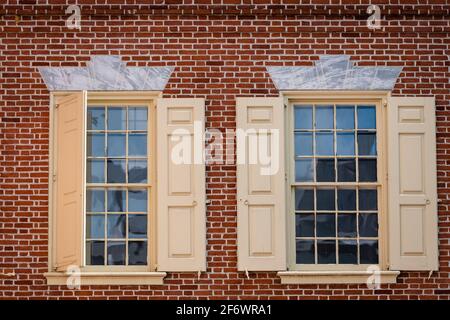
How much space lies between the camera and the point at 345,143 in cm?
1145

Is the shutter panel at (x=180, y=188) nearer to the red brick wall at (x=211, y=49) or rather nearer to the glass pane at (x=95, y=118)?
the red brick wall at (x=211, y=49)

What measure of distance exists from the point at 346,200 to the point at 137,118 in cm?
256

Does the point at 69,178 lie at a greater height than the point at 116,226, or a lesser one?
greater

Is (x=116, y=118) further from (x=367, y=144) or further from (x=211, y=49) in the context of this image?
(x=367, y=144)

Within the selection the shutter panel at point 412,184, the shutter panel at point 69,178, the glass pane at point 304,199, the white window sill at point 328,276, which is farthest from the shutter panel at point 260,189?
the shutter panel at point 69,178

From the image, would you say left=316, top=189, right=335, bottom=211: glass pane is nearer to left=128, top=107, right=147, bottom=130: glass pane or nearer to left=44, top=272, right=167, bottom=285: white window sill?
left=44, top=272, right=167, bottom=285: white window sill

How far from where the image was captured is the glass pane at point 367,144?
11.4 meters

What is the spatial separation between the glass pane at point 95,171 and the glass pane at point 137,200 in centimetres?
37

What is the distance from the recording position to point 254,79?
451 inches

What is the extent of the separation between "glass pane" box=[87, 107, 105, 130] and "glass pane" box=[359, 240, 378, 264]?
3.25 metres

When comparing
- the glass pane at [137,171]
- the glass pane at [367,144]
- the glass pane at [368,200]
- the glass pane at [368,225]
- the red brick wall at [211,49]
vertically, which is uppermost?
the red brick wall at [211,49]

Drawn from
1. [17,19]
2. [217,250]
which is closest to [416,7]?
[217,250]

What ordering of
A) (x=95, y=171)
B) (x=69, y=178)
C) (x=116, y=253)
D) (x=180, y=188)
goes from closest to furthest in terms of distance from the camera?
(x=69, y=178) < (x=180, y=188) < (x=116, y=253) < (x=95, y=171)

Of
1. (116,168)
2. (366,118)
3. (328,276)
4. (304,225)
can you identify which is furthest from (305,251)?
(116,168)
